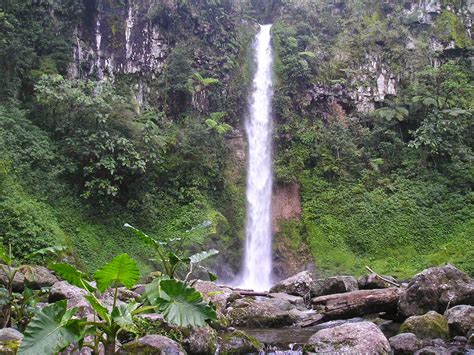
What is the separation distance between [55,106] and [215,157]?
279 inches

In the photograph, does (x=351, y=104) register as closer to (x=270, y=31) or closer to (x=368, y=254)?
(x=270, y=31)

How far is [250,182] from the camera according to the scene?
854 inches

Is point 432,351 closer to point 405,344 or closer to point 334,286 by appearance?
point 405,344

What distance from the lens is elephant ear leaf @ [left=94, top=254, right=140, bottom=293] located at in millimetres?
5191

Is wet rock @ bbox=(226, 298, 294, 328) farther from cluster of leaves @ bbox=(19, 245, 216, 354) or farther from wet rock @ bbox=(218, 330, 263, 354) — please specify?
cluster of leaves @ bbox=(19, 245, 216, 354)

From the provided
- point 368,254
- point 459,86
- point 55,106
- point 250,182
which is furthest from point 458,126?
point 55,106

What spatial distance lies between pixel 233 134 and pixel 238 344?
54.9 ft

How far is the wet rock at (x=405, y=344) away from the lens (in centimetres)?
701

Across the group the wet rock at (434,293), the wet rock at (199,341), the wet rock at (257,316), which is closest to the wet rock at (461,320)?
the wet rock at (434,293)

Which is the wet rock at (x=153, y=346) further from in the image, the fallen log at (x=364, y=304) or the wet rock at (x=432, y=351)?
the fallen log at (x=364, y=304)

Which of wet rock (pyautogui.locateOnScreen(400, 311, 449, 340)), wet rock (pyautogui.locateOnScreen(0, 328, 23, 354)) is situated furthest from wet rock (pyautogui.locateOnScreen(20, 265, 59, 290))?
wet rock (pyautogui.locateOnScreen(400, 311, 449, 340))

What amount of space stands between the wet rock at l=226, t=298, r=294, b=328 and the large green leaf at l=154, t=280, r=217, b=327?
450cm

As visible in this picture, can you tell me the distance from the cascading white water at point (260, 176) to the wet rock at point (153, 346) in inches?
478

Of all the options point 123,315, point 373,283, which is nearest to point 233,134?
point 373,283
